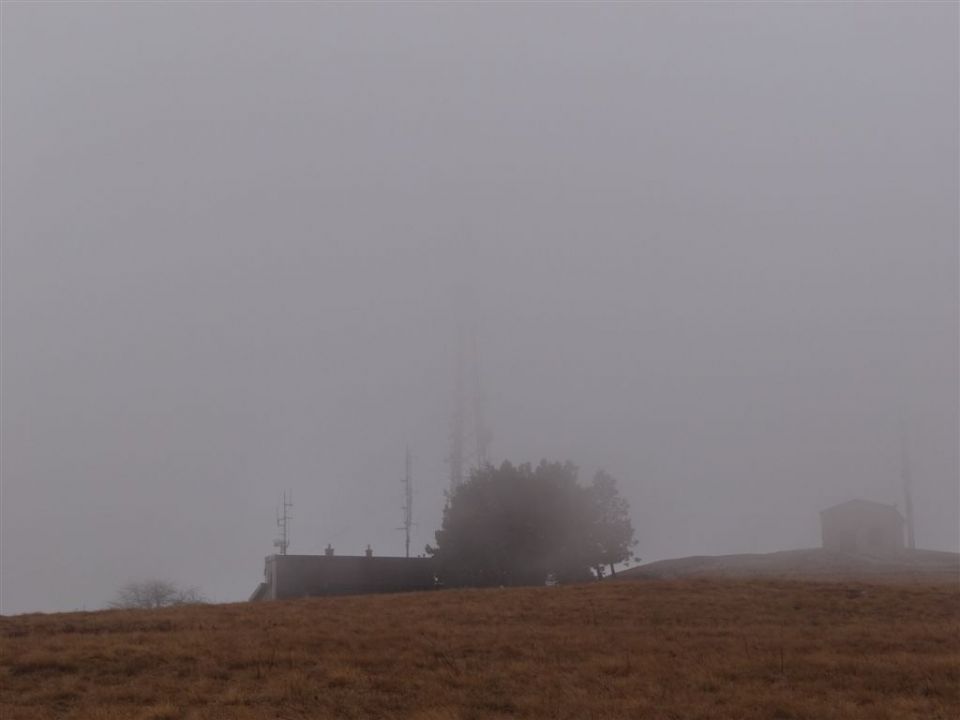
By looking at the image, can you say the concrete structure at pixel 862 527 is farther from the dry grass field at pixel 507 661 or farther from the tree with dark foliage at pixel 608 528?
the dry grass field at pixel 507 661

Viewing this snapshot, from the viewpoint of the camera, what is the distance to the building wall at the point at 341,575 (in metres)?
62.1

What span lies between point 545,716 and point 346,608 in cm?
1608

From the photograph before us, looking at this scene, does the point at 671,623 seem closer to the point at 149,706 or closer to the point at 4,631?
the point at 149,706

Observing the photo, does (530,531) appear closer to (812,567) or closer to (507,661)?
(812,567)

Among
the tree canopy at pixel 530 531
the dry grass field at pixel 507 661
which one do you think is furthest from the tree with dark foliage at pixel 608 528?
the dry grass field at pixel 507 661

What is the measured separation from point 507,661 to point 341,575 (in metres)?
45.4

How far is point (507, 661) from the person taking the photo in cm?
2036

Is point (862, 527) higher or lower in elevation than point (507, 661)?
higher

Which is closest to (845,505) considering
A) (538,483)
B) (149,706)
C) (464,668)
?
(538,483)

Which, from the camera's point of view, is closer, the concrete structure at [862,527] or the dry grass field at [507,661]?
the dry grass field at [507,661]

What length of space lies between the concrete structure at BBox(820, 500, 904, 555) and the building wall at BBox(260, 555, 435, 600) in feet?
88.9

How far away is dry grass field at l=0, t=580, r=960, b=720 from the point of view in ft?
54.2

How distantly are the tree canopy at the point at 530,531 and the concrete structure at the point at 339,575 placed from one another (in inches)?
71.6

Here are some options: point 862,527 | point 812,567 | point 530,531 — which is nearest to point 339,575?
point 530,531
